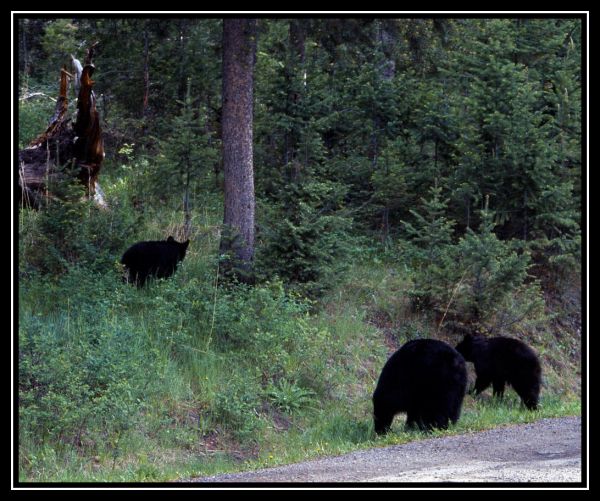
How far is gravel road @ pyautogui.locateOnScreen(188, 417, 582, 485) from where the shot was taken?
314 inches

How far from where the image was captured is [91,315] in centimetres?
1148

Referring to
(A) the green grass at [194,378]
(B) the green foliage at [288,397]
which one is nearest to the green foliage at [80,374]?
(A) the green grass at [194,378]

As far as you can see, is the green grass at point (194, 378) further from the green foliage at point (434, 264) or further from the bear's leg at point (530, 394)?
the green foliage at point (434, 264)

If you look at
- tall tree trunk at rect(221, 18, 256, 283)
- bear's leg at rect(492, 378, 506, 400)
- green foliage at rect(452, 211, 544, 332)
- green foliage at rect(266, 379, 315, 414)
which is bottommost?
bear's leg at rect(492, 378, 506, 400)

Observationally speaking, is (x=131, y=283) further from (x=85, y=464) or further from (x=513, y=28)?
(x=513, y=28)

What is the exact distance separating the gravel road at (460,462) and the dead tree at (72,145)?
7502mm

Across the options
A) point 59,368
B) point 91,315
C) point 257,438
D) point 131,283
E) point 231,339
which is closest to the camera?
point 59,368

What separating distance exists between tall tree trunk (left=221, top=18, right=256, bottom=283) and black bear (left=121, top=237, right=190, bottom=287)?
3.23 ft

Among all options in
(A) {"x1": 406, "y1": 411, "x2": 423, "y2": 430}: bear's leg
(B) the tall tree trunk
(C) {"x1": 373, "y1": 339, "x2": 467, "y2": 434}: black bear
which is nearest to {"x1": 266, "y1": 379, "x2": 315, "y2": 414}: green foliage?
(C) {"x1": 373, "y1": 339, "x2": 467, "y2": 434}: black bear

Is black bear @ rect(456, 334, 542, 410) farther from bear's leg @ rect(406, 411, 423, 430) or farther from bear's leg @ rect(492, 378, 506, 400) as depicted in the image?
bear's leg @ rect(406, 411, 423, 430)

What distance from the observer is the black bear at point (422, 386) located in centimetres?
1070

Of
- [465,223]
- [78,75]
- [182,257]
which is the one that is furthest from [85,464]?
[465,223]

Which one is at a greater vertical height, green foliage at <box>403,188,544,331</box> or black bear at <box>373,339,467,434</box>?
green foliage at <box>403,188,544,331</box>

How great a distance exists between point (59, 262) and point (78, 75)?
13.1 feet
